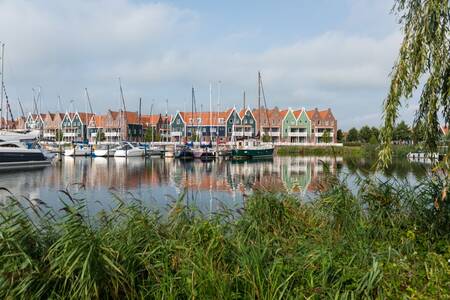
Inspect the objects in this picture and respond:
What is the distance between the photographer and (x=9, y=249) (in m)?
5.12

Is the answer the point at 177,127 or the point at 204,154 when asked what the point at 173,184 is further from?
the point at 177,127

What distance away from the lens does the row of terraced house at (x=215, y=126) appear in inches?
4003

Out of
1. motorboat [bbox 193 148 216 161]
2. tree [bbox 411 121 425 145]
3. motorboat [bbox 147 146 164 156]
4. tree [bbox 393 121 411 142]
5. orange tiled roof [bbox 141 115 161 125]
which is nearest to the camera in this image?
tree [bbox 393 121 411 142]

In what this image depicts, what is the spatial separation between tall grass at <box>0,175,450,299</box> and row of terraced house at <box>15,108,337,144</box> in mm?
88863

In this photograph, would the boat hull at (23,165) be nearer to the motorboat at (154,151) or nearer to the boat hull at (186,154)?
the boat hull at (186,154)

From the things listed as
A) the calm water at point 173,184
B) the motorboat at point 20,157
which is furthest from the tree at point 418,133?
the motorboat at point 20,157

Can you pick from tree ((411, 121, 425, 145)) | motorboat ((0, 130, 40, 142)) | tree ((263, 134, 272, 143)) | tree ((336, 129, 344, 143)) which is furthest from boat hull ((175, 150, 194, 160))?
tree ((411, 121, 425, 145))

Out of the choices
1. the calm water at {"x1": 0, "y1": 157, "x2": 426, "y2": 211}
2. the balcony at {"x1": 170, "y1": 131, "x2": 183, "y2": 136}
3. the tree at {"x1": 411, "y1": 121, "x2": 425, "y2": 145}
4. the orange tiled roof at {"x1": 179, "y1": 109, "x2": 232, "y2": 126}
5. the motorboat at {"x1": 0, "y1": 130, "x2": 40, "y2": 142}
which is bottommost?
the calm water at {"x1": 0, "y1": 157, "x2": 426, "y2": 211}

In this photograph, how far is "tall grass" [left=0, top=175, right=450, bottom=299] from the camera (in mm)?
4853

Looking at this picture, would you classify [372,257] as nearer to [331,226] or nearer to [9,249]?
[331,226]

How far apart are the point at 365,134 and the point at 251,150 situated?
46.4 meters

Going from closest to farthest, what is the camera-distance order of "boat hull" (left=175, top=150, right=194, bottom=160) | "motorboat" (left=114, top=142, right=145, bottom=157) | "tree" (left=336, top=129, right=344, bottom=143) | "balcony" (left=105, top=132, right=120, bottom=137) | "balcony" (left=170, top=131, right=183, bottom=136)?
1. "boat hull" (left=175, top=150, right=194, bottom=160)
2. "motorboat" (left=114, top=142, right=145, bottom=157)
3. "balcony" (left=170, top=131, right=183, bottom=136)
4. "balcony" (left=105, top=132, right=120, bottom=137)
5. "tree" (left=336, top=129, right=344, bottom=143)

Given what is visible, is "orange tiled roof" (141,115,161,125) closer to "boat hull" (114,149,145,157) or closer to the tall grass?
"boat hull" (114,149,145,157)

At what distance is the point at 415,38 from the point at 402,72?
0.53m
